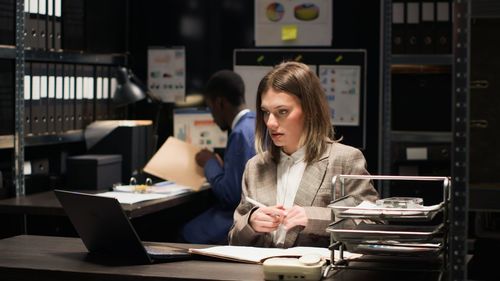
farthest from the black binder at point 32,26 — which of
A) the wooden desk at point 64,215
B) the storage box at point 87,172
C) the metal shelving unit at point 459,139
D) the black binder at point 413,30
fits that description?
the metal shelving unit at point 459,139

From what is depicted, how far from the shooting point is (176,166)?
4457 millimetres

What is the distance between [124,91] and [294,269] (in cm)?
280

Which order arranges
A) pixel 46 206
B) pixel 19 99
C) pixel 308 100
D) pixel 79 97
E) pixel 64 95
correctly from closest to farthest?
pixel 308 100
pixel 46 206
pixel 19 99
pixel 64 95
pixel 79 97

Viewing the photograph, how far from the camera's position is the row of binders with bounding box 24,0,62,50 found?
421cm

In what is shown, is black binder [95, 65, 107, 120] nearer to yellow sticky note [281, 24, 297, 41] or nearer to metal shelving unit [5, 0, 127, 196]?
metal shelving unit [5, 0, 127, 196]

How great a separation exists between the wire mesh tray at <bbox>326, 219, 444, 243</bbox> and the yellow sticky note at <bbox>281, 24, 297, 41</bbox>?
299 centimetres

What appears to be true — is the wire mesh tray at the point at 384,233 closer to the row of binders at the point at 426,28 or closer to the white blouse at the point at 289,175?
the white blouse at the point at 289,175

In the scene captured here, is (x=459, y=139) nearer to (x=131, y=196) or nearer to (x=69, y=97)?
(x=131, y=196)

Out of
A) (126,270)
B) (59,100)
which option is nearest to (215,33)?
(59,100)

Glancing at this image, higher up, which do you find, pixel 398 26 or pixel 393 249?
pixel 398 26

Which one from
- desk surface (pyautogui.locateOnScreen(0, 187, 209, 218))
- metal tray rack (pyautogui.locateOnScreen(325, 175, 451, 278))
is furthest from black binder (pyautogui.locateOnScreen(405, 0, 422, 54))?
metal tray rack (pyautogui.locateOnScreen(325, 175, 451, 278))

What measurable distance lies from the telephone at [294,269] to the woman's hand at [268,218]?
1.46 ft

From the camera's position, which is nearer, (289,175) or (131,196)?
(289,175)

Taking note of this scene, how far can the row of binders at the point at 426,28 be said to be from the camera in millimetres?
4551
